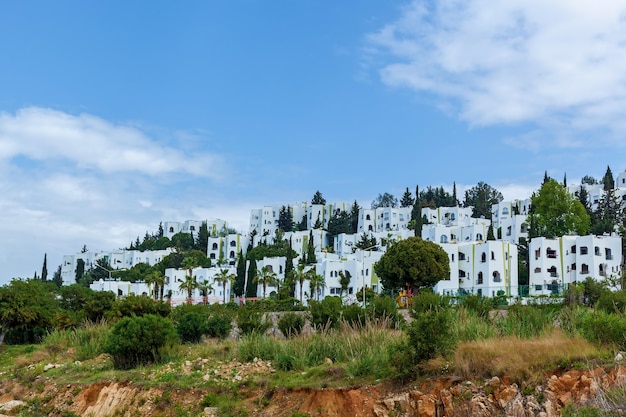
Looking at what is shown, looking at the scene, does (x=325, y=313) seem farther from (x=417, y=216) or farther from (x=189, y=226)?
(x=189, y=226)

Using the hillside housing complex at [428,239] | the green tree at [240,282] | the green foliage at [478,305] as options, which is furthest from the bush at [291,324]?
the green tree at [240,282]

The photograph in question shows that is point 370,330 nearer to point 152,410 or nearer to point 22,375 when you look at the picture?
point 152,410

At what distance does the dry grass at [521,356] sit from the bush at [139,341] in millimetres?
11713

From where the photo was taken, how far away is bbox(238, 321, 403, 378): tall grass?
1741 cm

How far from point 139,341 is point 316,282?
52.9 metres

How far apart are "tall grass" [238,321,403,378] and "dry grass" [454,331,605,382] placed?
96.1 inches

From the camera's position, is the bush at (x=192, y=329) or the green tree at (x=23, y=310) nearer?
the bush at (x=192, y=329)

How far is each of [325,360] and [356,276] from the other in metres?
57.6

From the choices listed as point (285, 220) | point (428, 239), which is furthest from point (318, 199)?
point (428, 239)

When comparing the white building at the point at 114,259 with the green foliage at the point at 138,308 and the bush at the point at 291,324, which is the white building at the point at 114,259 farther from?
the bush at the point at 291,324

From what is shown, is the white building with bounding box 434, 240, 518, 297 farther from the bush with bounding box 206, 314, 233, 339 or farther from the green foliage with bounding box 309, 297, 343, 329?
the green foliage with bounding box 309, 297, 343, 329

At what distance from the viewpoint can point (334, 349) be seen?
19.9 metres

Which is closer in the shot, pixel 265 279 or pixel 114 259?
pixel 265 279

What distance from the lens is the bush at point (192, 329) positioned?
27.3 meters
